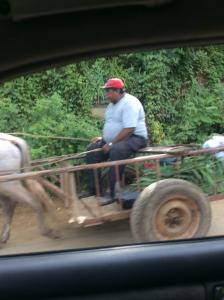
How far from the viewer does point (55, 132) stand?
6.33 metres

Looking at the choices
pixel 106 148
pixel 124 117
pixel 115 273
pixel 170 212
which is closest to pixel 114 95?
pixel 124 117

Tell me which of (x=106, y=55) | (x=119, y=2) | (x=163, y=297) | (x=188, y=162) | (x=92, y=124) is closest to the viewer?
(x=163, y=297)

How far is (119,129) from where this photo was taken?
4855 mm

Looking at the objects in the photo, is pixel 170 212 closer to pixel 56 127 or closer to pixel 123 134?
pixel 123 134

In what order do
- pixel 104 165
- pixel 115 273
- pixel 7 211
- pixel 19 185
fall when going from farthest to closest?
1. pixel 7 211
2. pixel 19 185
3. pixel 104 165
4. pixel 115 273

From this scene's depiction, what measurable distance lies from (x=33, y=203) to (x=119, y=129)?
0.93m

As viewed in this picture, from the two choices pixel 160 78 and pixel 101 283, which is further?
pixel 160 78

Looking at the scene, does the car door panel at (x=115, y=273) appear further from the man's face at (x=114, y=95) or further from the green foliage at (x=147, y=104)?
the green foliage at (x=147, y=104)

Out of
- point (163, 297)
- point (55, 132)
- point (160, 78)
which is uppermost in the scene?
point (160, 78)

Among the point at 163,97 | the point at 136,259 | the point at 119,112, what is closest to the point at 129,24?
the point at 136,259

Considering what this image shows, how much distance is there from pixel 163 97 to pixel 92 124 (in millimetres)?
1378

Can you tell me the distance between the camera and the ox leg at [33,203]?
5020mm

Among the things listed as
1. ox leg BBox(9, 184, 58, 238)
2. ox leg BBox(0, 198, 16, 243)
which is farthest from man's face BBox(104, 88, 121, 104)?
ox leg BBox(0, 198, 16, 243)

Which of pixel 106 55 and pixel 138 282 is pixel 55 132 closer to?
pixel 106 55
